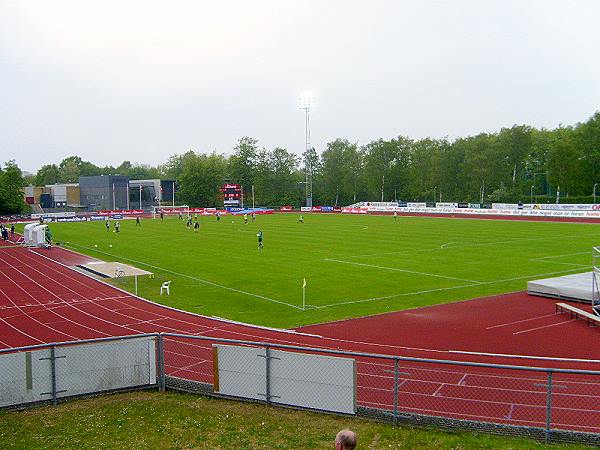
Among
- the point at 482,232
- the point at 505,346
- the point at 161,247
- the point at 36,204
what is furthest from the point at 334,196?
the point at 505,346

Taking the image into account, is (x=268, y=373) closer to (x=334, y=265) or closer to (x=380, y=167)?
(x=334, y=265)

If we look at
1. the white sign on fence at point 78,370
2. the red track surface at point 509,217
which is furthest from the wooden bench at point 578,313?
the red track surface at point 509,217

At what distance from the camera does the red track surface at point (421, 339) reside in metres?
12.3

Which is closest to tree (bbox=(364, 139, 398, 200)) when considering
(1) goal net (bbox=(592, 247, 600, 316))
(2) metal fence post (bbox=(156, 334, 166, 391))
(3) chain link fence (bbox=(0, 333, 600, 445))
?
(1) goal net (bbox=(592, 247, 600, 316))

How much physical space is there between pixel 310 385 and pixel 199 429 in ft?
7.19

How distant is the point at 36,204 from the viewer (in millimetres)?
138625

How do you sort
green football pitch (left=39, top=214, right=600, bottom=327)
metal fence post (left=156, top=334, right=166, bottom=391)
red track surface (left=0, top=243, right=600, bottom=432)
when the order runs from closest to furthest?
red track surface (left=0, top=243, right=600, bottom=432), metal fence post (left=156, top=334, right=166, bottom=391), green football pitch (left=39, top=214, right=600, bottom=327)

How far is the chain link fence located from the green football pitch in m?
9.62

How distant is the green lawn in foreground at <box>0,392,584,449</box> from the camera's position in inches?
375

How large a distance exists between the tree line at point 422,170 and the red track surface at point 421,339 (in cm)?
8571

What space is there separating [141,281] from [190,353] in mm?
16999

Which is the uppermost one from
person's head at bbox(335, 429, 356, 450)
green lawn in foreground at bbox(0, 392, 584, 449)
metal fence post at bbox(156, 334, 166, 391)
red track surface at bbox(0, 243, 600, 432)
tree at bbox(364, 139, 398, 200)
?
tree at bbox(364, 139, 398, 200)

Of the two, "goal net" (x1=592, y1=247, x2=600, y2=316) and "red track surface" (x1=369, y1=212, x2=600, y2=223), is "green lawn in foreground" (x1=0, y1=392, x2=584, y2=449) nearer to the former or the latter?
"goal net" (x1=592, y1=247, x2=600, y2=316)

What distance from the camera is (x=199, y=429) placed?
33.6 feet
